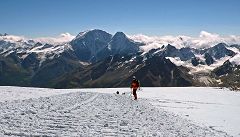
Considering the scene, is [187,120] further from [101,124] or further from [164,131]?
[101,124]

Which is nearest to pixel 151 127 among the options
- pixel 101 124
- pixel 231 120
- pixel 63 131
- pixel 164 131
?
pixel 164 131

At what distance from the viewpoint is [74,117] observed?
74.9 ft

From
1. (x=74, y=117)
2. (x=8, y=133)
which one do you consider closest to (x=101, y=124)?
(x=74, y=117)

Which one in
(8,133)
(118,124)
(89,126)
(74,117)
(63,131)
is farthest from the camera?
(74,117)

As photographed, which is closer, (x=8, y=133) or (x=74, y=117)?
(x=8, y=133)

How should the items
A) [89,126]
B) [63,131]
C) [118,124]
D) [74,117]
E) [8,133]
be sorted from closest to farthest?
[8,133] < [63,131] < [89,126] < [118,124] < [74,117]

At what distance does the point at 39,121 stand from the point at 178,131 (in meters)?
8.05

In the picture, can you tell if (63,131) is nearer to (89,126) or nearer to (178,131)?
(89,126)

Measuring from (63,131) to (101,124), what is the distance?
3.58 m

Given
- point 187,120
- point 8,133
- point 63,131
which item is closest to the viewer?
point 8,133

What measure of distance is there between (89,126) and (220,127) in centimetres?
850

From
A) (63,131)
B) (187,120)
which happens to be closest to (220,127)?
(187,120)

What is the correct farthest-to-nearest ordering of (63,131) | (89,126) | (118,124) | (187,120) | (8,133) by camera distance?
(187,120) → (118,124) → (89,126) → (63,131) → (8,133)

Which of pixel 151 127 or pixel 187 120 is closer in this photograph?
pixel 151 127
